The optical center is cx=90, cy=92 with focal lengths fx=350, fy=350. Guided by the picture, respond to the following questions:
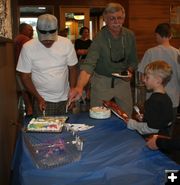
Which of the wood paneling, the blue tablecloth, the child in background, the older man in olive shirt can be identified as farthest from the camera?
the older man in olive shirt

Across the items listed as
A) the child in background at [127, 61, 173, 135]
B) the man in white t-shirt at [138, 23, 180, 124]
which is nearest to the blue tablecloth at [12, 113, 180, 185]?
the child in background at [127, 61, 173, 135]

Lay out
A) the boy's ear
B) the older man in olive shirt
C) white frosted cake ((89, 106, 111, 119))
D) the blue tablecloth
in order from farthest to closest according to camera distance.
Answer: the older man in olive shirt
white frosted cake ((89, 106, 111, 119))
the boy's ear
the blue tablecloth

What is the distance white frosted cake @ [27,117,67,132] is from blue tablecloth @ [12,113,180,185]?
A: 0.26 m

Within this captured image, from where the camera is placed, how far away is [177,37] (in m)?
8.24

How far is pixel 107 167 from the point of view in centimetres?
149

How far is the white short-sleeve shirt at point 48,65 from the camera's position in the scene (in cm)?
273

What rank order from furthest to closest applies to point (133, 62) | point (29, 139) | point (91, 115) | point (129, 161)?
point (133, 62)
point (91, 115)
point (29, 139)
point (129, 161)

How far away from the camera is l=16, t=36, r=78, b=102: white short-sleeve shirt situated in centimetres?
273

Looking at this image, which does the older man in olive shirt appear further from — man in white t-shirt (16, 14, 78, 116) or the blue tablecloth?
the blue tablecloth

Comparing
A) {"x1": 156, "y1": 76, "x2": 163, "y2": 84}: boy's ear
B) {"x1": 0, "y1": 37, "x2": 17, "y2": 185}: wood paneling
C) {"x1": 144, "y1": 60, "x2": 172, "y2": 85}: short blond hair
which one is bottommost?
{"x1": 0, "y1": 37, "x2": 17, "y2": 185}: wood paneling

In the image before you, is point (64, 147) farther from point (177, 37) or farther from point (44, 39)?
point (177, 37)

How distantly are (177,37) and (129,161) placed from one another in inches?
280

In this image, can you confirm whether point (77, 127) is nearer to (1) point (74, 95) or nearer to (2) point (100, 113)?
(2) point (100, 113)

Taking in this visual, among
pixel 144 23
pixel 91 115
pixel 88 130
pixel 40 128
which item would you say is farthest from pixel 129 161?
pixel 144 23
